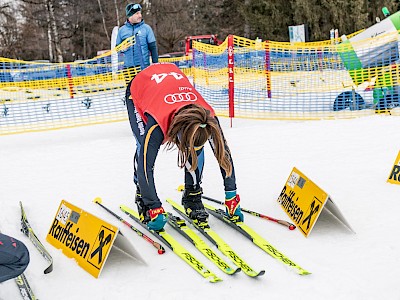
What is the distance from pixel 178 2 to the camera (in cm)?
3972

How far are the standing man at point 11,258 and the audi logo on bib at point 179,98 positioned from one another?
4.84 ft

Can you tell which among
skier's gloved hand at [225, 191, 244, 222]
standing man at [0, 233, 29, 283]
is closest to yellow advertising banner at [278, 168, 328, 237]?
skier's gloved hand at [225, 191, 244, 222]

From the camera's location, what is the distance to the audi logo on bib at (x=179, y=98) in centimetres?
377

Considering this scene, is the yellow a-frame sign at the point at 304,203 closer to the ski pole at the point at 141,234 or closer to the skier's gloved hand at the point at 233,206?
the skier's gloved hand at the point at 233,206

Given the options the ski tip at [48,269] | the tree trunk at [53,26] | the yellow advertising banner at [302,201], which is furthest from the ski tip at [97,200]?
the tree trunk at [53,26]

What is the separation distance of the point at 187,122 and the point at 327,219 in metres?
1.65

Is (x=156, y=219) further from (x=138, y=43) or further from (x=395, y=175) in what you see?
(x=138, y=43)

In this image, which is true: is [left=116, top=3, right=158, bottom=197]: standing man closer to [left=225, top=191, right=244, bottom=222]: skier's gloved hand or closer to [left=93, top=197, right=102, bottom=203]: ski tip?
[left=93, top=197, right=102, bottom=203]: ski tip

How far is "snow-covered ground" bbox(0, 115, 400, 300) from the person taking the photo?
3.35 m

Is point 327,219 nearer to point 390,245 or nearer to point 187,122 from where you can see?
point 390,245

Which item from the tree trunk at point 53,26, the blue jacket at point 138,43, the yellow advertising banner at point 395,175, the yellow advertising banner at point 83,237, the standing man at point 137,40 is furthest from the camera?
the tree trunk at point 53,26

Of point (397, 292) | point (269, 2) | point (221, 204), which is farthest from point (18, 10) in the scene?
point (397, 292)

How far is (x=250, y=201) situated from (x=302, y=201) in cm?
81

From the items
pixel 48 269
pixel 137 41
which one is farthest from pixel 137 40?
pixel 48 269
